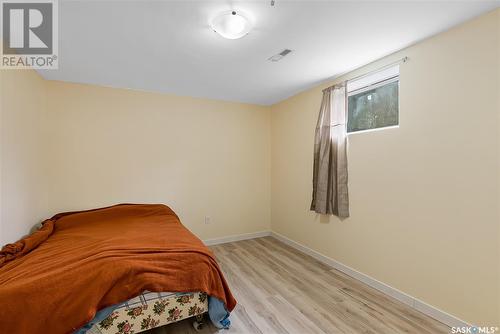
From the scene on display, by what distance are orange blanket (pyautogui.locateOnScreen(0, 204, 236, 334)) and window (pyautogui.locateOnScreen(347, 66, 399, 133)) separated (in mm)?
2196

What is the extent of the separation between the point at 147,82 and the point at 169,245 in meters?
2.13

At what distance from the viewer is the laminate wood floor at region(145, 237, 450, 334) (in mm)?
1854

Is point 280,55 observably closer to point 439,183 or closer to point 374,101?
point 374,101

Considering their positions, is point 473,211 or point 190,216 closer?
point 473,211

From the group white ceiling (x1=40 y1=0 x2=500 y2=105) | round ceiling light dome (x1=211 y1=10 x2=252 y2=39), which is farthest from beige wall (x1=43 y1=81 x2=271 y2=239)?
round ceiling light dome (x1=211 y1=10 x2=252 y2=39)

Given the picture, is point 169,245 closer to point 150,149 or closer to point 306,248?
point 150,149

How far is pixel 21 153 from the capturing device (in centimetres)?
229

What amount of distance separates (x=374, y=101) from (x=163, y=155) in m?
2.89

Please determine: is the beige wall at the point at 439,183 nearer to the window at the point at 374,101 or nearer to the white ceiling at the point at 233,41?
the window at the point at 374,101

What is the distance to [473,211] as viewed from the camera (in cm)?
174

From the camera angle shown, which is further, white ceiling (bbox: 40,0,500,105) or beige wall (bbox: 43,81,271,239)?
beige wall (bbox: 43,81,271,239)

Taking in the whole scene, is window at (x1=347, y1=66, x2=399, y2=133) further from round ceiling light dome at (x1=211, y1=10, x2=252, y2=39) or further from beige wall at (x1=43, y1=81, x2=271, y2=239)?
beige wall at (x1=43, y1=81, x2=271, y2=239)

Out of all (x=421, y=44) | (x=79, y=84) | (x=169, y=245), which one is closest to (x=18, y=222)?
(x=169, y=245)

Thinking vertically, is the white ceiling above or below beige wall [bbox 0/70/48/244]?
above
